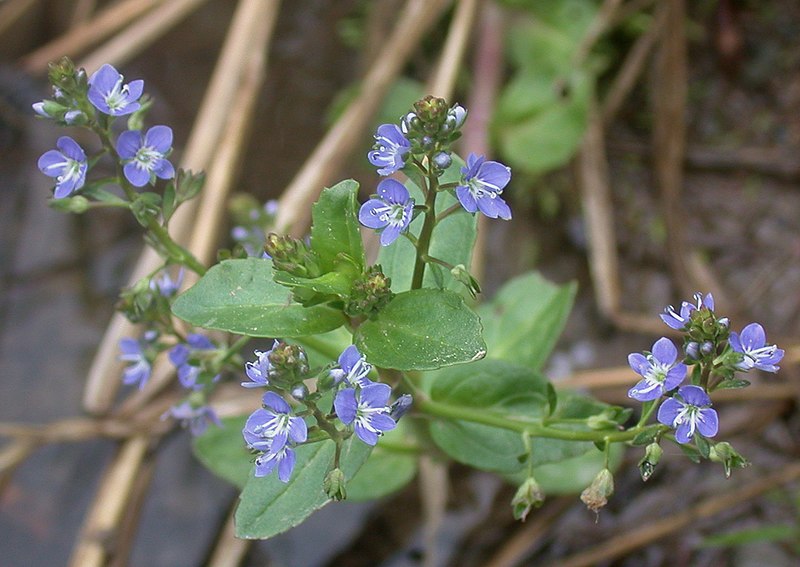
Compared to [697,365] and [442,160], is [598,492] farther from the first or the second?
[442,160]

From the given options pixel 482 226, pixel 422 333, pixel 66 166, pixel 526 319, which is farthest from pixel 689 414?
pixel 482 226

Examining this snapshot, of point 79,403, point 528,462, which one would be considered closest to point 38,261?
point 79,403

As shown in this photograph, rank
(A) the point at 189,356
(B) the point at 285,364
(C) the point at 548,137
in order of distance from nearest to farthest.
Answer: (B) the point at 285,364 → (A) the point at 189,356 → (C) the point at 548,137

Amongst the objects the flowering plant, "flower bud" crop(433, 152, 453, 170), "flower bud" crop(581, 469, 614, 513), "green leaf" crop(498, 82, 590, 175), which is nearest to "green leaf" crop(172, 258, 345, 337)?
the flowering plant

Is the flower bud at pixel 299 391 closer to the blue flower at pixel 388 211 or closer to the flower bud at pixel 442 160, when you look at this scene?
the blue flower at pixel 388 211

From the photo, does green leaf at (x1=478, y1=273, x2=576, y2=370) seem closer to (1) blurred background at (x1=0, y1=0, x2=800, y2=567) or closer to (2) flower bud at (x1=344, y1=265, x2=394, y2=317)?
(1) blurred background at (x1=0, y1=0, x2=800, y2=567)

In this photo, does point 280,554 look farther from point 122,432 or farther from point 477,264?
point 477,264
